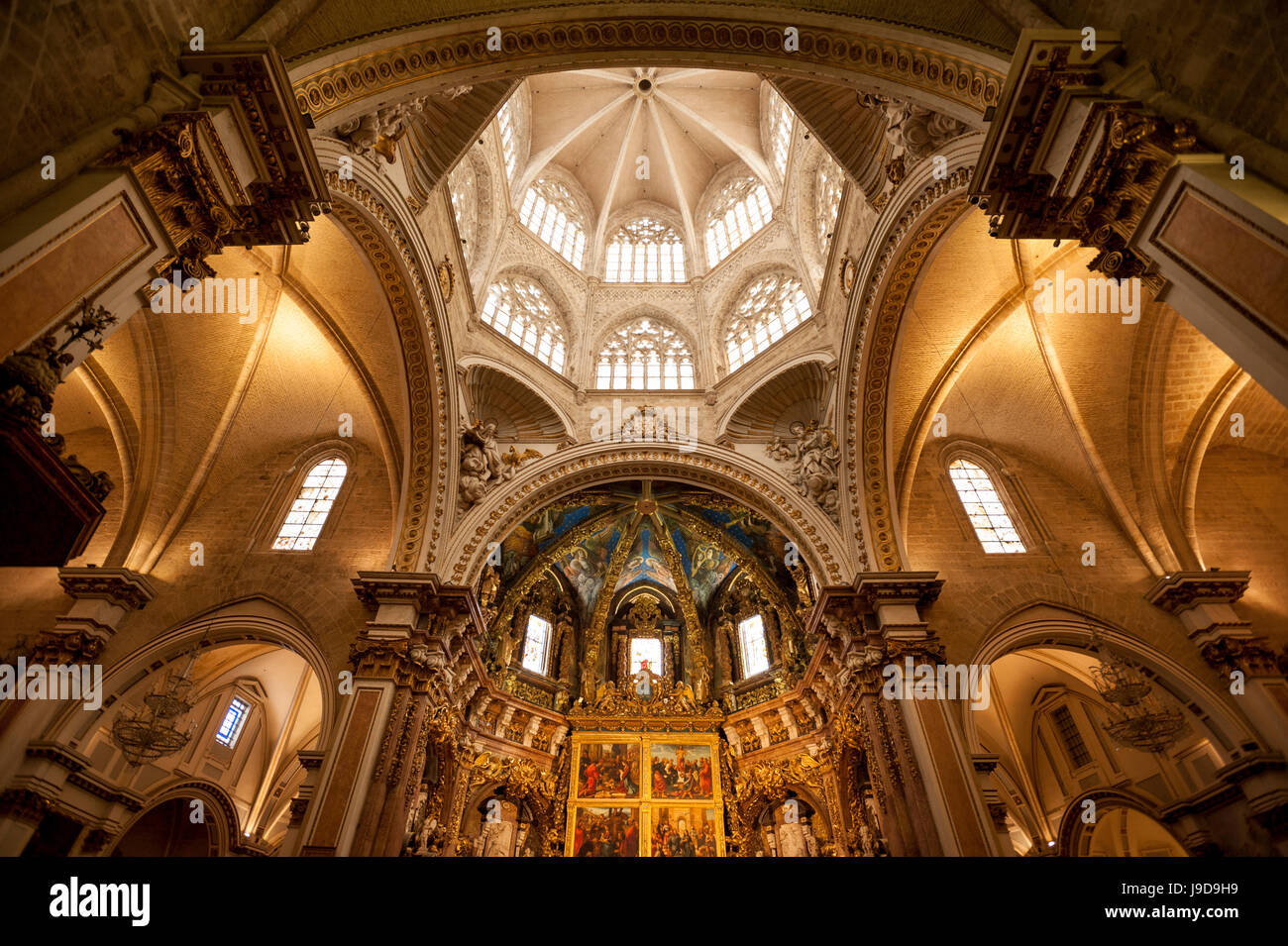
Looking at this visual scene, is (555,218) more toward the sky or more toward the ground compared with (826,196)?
more toward the sky

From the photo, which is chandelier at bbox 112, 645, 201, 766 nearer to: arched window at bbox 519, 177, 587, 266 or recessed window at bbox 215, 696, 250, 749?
recessed window at bbox 215, 696, 250, 749

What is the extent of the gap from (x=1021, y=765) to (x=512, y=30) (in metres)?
18.6

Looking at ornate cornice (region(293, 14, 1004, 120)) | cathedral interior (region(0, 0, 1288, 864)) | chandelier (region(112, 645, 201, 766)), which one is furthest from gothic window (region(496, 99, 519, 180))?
chandelier (region(112, 645, 201, 766))

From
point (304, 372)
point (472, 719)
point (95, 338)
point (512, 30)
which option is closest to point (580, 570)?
point (472, 719)

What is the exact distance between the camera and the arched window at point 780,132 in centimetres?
1808

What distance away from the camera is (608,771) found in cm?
1627

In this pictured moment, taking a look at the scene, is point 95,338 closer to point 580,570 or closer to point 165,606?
point 165,606

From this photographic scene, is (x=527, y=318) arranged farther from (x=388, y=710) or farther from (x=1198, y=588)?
(x=1198, y=588)

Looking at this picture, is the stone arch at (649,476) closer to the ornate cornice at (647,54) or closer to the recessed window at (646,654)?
the recessed window at (646,654)

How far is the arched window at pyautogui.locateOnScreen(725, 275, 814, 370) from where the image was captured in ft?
55.0

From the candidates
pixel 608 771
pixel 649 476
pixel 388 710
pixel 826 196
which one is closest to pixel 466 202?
pixel 649 476

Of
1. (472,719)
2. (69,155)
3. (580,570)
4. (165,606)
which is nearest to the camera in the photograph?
(69,155)

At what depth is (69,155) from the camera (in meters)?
4.54

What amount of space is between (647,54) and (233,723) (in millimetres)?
17094
